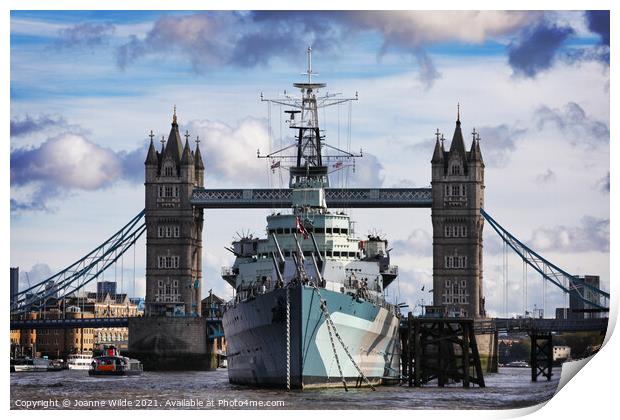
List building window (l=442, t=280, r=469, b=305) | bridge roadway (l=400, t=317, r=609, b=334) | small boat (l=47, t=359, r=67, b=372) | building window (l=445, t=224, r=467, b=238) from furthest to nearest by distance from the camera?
building window (l=445, t=224, r=467, b=238), building window (l=442, t=280, r=469, b=305), small boat (l=47, t=359, r=67, b=372), bridge roadway (l=400, t=317, r=609, b=334)

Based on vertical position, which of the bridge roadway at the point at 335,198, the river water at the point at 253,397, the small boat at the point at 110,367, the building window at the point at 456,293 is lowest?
the river water at the point at 253,397

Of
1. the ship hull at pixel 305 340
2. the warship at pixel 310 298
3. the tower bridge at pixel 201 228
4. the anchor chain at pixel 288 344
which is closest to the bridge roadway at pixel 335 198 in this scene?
the tower bridge at pixel 201 228

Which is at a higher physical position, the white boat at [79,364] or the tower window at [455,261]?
the tower window at [455,261]

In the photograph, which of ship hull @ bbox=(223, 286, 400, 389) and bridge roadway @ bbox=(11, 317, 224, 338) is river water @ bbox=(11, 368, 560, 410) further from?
bridge roadway @ bbox=(11, 317, 224, 338)

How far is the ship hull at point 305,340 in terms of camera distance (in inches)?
3356

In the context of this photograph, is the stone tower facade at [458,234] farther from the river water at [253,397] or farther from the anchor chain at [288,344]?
the anchor chain at [288,344]

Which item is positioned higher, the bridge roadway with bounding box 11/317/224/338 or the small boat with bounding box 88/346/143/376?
the bridge roadway with bounding box 11/317/224/338

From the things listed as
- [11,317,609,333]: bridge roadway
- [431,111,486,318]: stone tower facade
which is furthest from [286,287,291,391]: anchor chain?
[431,111,486,318]: stone tower facade

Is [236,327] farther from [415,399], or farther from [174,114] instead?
[174,114]

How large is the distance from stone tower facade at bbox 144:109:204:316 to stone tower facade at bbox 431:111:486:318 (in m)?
24.9

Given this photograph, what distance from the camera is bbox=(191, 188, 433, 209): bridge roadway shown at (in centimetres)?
15925

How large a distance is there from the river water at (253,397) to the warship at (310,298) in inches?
60.3

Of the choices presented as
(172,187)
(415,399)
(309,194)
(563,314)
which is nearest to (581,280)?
(563,314)

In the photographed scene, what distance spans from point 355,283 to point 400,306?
49.2 ft
